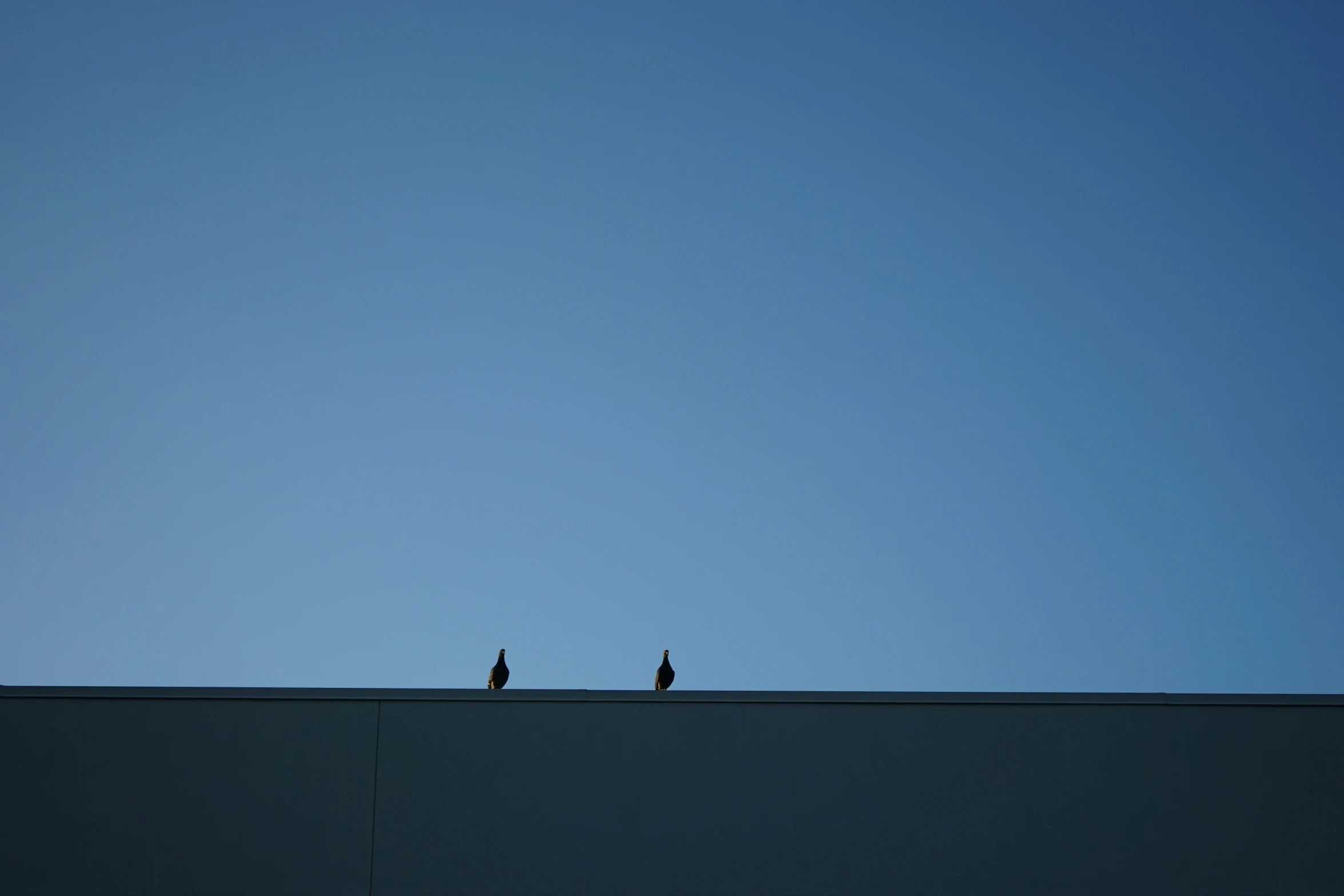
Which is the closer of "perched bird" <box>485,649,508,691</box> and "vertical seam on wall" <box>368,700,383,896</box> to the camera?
"vertical seam on wall" <box>368,700,383,896</box>

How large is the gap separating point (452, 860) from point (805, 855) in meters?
2.28

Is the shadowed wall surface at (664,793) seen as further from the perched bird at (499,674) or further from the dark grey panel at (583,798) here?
the perched bird at (499,674)

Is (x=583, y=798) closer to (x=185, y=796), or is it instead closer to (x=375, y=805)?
(x=375, y=805)

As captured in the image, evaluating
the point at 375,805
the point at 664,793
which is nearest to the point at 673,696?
the point at 664,793

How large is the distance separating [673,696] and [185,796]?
3236 mm

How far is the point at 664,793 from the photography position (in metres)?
8.15

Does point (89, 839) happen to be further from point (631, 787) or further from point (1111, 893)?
point (1111, 893)

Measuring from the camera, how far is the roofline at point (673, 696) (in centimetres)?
825

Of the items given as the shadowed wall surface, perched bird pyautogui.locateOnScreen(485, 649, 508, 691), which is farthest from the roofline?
perched bird pyautogui.locateOnScreen(485, 649, 508, 691)

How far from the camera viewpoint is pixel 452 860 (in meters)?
7.97

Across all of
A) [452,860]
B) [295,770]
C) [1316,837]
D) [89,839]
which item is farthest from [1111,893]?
[89,839]

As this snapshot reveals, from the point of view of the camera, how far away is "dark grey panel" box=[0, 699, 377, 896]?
25.9ft

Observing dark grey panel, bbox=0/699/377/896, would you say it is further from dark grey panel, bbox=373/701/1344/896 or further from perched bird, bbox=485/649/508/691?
perched bird, bbox=485/649/508/691

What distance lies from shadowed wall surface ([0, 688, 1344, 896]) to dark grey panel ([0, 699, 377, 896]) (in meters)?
0.01
